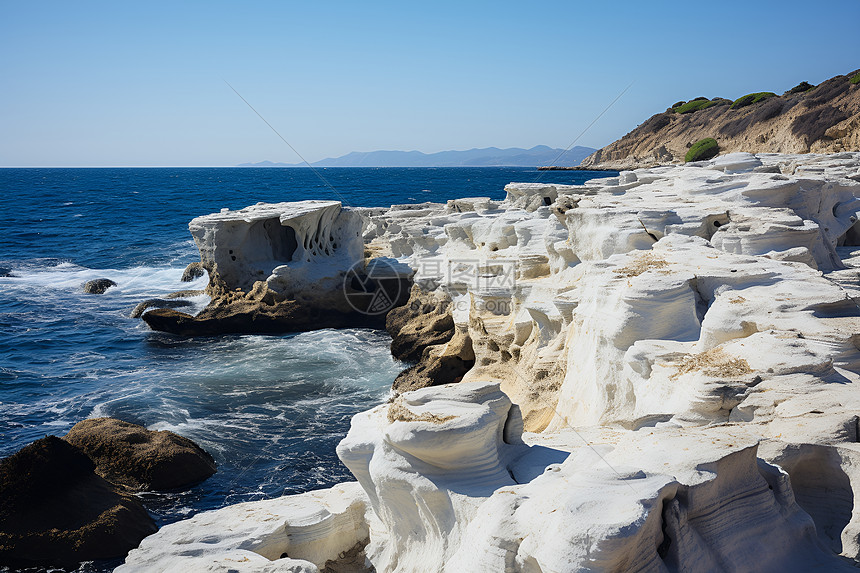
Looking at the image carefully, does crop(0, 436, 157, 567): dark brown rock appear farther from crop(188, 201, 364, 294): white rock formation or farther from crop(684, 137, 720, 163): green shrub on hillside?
crop(684, 137, 720, 163): green shrub on hillside

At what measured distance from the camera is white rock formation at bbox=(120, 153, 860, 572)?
137 inches

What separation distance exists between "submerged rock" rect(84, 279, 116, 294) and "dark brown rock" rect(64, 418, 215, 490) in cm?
1659

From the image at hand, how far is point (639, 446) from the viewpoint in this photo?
4051 millimetres

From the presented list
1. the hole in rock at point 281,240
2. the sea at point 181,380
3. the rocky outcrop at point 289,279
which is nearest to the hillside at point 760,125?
the rocky outcrop at point 289,279

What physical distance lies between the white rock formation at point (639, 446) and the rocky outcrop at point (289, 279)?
36.7 ft

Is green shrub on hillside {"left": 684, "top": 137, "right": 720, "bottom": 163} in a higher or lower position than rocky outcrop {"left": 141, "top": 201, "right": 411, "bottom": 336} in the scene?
higher

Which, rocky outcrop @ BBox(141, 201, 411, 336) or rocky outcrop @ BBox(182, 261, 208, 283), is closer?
rocky outcrop @ BBox(141, 201, 411, 336)

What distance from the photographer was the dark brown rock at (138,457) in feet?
33.6

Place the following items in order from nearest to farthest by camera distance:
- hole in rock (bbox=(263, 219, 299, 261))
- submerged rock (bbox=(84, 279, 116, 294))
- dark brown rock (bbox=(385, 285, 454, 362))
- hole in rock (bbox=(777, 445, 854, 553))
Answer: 1. hole in rock (bbox=(777, 445, 854, 553))
2. dark brown rock (bbox=(385, 285, 454, 362))
3. hole in rock (bbox=(263, 219, 299, 261))
4. submerged rock (bbox=(84, 279, 116, 294))

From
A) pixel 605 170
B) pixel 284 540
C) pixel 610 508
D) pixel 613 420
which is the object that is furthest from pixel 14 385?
pixel 605 170
